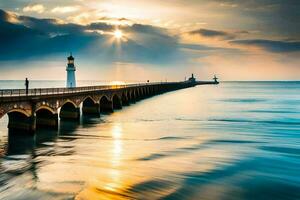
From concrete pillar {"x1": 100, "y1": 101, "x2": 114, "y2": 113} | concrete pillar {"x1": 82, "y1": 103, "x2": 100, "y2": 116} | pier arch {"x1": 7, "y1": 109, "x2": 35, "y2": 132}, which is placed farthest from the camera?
concrete pillar {"x1": 100, "y1": 101, "x2": 114, "y2": 113}

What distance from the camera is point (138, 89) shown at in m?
114

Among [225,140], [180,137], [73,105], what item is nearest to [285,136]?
[225,140]

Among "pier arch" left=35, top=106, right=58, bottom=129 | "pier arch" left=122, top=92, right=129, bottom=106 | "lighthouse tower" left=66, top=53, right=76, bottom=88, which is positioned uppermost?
"lighthouse tower" left=66, top=53, right=76, bottom=88

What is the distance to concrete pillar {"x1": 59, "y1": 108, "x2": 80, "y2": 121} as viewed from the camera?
53241 millimetres

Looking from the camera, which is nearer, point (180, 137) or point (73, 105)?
point (180, 137)

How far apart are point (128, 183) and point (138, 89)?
90948 millimetres

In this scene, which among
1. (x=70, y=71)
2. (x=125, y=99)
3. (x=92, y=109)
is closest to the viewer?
(x=92, y=109)

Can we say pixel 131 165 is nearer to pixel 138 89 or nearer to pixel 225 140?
pixel 225 140

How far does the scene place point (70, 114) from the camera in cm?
5378

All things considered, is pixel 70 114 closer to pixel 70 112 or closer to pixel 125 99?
pixel 70 112

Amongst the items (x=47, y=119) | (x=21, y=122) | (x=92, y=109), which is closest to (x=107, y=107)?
(x=92, y=109)

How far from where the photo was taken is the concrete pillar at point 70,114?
53.2 metres

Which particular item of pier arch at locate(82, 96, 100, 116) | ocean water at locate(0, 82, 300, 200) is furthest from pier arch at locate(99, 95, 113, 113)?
ocean water at locate(0, 82, 300, 200)

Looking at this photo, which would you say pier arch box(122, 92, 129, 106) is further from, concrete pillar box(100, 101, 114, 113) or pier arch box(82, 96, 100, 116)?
pier arch box(82, 96, 100, 116)
